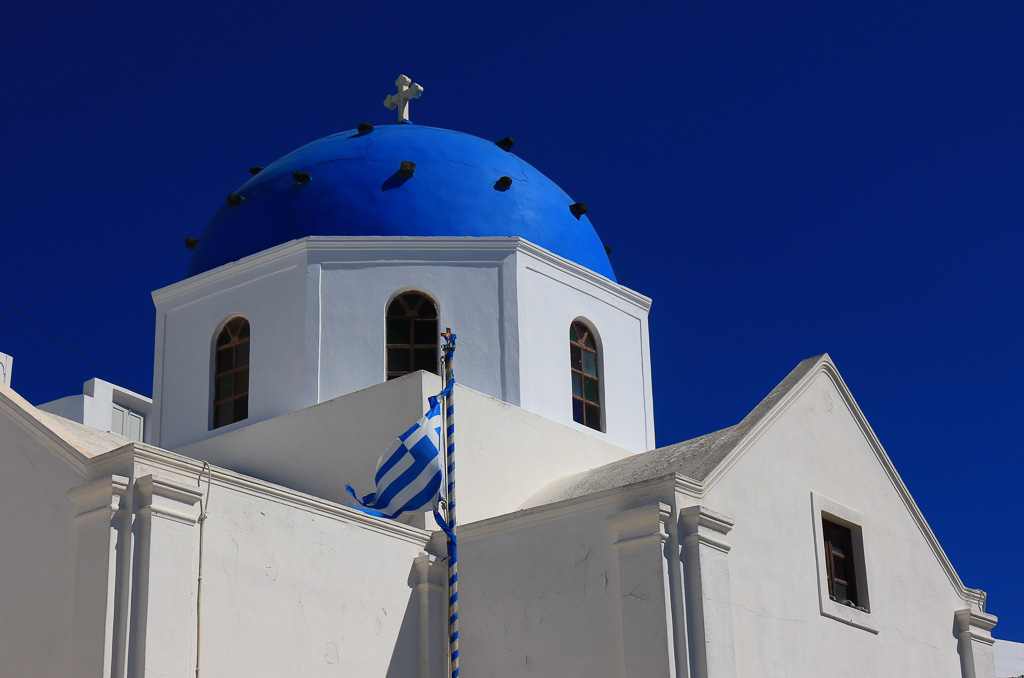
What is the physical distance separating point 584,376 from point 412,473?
14.2 ft

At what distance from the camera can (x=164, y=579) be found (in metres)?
10.2

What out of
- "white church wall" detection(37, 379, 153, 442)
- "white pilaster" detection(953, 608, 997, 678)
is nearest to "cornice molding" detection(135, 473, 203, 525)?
"white pilaster" detection(953, 608, 997, 678)

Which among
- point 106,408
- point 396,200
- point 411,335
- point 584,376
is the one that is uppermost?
point 106,408

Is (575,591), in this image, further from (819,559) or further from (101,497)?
(101,497)

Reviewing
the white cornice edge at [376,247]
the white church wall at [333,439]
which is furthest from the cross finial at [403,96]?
the white church wall at [333,439]

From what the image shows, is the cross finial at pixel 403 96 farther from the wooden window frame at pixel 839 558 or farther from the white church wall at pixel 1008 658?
the white church wall at pixel 1008 658

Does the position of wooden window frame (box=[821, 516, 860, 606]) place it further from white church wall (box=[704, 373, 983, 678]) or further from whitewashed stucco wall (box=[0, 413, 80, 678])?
whitewashed stucco wall (box=[0, 413, 80, 678])

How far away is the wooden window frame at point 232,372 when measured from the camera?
15.6m

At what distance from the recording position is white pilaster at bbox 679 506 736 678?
10867 millimetres

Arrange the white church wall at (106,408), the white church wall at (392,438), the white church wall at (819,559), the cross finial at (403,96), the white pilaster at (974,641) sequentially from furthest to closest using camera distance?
the white church wall at (106,408)
the cross finial at (403,96)
the white pilaster at (974,641)
the white church wall at (392,438)
the white church wall at (819,559)

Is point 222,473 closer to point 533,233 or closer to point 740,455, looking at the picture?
point 740,455

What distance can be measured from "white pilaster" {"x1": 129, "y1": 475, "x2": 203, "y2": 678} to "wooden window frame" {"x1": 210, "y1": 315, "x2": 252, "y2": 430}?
197 inches

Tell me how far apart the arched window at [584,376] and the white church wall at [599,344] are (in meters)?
0.09

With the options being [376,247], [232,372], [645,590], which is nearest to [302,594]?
[645,590]
